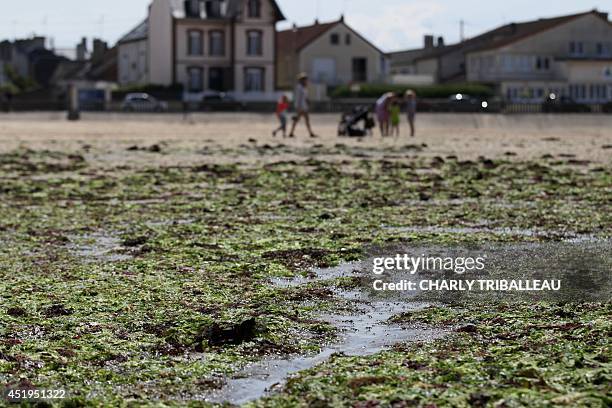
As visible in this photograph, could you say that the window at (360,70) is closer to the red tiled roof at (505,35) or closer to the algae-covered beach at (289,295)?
the red tiled roof at (505,35)

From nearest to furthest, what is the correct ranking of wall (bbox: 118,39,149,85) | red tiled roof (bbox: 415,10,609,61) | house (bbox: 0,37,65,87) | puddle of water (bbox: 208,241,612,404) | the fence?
puddle of water (bbox: 208,241,612,404) → the fence → wall (bbox: 118,39,149,85) → red tiled roof (bbox: 415,10,609,61) → house (bbox: 0,37,65,87)

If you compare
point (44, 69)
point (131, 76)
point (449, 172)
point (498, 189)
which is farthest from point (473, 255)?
point (44, 69)

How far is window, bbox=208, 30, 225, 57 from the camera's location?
308 ft

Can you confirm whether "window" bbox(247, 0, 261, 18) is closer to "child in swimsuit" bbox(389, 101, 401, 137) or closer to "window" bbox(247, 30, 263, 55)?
"window" bbox(247, 30, 263, 55)

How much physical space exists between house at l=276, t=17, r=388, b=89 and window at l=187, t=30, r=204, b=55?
A: 34.4 feet

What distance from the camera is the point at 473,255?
1106 centimetres

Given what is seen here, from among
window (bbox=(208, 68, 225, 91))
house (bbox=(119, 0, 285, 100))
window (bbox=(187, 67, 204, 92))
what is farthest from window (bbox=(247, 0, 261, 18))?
window (bbox=(187, 67, 204, 92))

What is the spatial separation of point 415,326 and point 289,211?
7.32m

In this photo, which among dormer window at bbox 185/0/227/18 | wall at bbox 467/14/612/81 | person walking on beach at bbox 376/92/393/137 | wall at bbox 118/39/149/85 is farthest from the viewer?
wall at bbox 467/14/612/81

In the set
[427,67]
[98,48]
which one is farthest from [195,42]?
[427,67]

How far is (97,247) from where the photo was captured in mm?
11828

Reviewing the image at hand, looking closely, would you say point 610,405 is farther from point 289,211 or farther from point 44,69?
point 44,69

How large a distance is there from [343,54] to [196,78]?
1494 centimetres

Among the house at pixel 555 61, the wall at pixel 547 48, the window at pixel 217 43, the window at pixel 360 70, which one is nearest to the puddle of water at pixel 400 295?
the window at pixel 217 43
